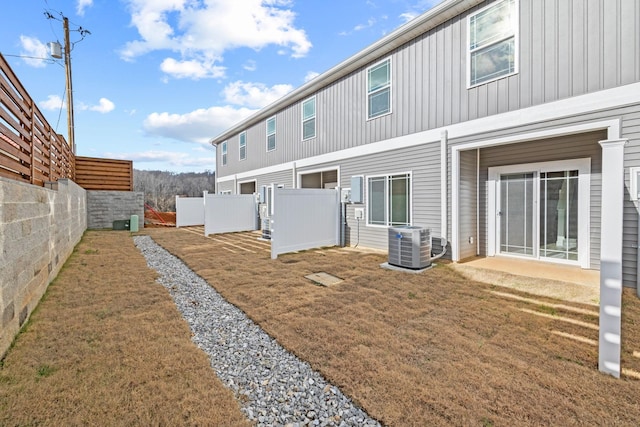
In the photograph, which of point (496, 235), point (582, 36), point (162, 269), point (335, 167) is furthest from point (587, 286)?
point (162, 269)

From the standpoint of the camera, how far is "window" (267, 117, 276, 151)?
11.4 metres

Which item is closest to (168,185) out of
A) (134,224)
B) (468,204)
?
(134,224)

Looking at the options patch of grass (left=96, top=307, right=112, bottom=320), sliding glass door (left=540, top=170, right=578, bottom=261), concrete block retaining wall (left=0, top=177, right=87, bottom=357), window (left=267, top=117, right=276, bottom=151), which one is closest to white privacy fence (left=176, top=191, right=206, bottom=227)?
window (left=267, top=117, right=276, bottom=151)

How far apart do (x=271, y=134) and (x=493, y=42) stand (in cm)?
822

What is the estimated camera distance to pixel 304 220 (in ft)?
24.5

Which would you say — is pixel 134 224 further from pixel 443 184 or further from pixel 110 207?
pixel 443 184

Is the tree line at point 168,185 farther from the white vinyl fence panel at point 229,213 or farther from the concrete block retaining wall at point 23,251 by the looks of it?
the concrete block retaining wall at point 23,251

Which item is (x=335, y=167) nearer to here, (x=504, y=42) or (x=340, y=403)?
(x=504, y=42)

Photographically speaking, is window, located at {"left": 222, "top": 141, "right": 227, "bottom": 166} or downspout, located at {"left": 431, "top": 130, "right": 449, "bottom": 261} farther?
window, located at {"left": 222, "top": 141, "right": 227, "bottom": 166}

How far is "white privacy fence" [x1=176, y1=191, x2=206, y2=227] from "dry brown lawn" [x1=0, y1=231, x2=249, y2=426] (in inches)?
447

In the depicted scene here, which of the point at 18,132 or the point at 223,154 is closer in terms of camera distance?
the point at 18,132

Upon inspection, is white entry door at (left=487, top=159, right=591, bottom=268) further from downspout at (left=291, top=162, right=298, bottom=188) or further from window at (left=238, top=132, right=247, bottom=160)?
window at (left=238, top=132, right=247, bottom=160)

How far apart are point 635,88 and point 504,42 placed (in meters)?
2.06

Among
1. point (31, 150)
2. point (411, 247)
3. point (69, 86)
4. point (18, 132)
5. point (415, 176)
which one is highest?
point (69, 86)
